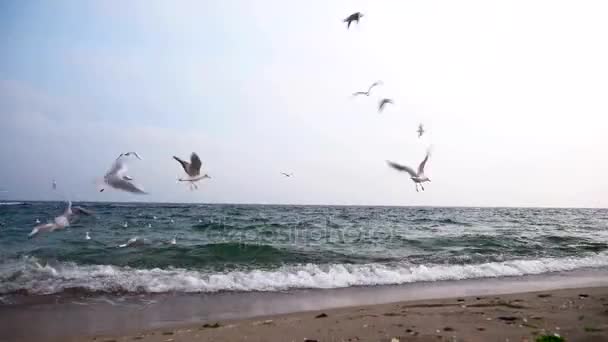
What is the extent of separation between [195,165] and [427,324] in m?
4.22

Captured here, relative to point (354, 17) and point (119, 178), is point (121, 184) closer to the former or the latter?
point (119, 178)

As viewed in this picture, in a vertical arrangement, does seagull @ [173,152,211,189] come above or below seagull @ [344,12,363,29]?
below

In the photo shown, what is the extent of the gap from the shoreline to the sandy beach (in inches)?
6.7

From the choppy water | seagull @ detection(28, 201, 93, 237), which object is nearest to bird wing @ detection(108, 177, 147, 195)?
seagull @ detection(28, 201, 93, 237)

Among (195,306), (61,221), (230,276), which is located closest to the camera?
(61,221)

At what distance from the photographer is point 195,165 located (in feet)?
23.1

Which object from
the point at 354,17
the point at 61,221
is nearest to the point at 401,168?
the point at 354,17

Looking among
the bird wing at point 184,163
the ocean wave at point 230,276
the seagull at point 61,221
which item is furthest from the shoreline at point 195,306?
the bird wing at point 184,163

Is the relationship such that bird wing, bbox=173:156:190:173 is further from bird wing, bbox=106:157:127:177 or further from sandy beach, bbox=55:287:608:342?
sandy beach, bbox=55:287:608:342

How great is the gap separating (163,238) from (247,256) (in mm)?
6641

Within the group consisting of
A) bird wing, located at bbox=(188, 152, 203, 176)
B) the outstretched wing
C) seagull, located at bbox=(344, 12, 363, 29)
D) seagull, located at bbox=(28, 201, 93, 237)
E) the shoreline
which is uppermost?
seagull, located at bbox=(344, 12, 363, 29)

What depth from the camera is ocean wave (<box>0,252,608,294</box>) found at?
951 centimetres

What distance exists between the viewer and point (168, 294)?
29.9ft

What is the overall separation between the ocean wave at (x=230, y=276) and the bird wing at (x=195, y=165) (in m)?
3.46
